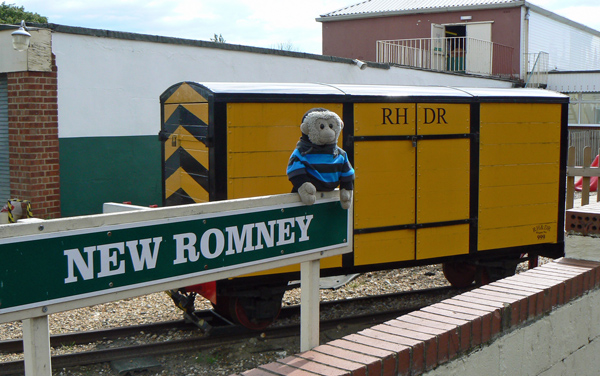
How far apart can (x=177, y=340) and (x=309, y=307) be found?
2897 mm

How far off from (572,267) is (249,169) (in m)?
2.66

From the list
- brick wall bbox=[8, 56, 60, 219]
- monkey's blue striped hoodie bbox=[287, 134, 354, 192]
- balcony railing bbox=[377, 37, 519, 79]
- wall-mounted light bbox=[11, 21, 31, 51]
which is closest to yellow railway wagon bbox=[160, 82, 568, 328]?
monkey's blue striped hoodie bbox=[287, 134, 354, 192]

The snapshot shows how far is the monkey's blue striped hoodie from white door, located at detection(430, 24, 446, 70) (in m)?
22.6

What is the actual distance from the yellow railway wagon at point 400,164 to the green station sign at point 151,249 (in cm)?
243

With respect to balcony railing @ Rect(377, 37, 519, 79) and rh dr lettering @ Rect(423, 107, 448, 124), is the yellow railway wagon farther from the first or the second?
balcony railing @ Rect(377, 37, 519, 79)

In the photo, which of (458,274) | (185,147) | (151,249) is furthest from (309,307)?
(458,274)

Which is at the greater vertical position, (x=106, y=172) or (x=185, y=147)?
(x=185, y=147)

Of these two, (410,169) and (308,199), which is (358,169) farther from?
(308,199)

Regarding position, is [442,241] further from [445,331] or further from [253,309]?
[445,331]

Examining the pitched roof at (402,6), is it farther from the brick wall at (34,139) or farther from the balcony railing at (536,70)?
the brick wall at (34,139)

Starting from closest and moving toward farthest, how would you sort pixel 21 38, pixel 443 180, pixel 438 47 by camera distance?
pixel 443 180 → pixel 21 38 → pixel 438 47

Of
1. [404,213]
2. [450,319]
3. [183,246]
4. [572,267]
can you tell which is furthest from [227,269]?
[404,213]

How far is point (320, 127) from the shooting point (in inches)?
180

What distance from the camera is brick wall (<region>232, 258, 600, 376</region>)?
276cm
